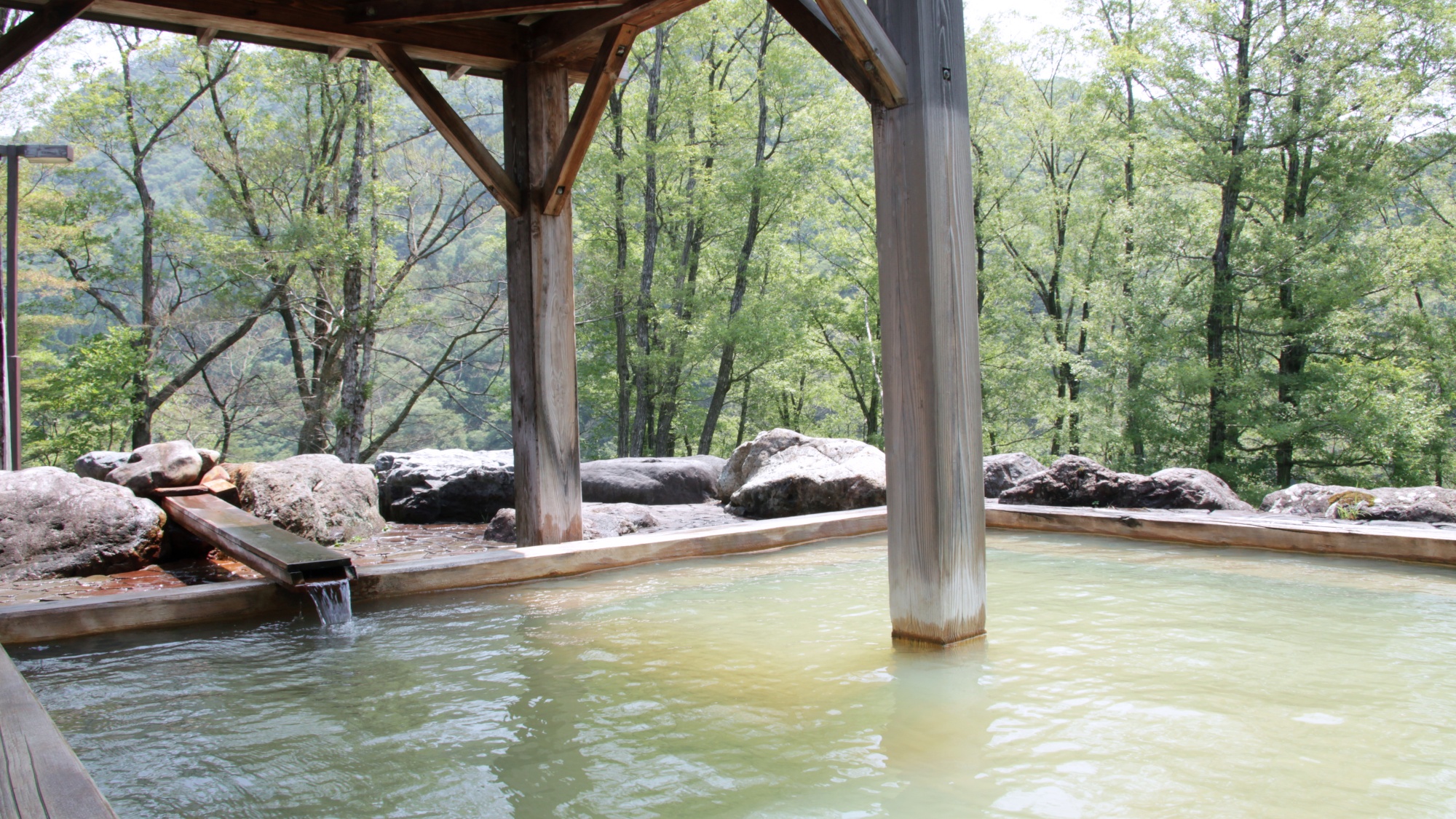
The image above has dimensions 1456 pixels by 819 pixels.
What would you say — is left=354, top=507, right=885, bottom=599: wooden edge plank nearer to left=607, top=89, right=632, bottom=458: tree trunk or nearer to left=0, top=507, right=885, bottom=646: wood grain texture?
left=0, top=507, right=885, bottom=646: wood grain texture

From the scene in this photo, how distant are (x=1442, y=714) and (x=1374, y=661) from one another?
557 millimetres

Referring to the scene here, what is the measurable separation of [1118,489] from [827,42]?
4654 millimetres

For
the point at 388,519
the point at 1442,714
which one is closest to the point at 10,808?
the point at 1442,714

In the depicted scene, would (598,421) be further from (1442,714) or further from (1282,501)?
(1442,714)

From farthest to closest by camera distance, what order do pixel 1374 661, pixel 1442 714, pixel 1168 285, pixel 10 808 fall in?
1. pixel 1168 285
2. pixel 1374 661
3. pixel 1442 714
4. pixel 10 808

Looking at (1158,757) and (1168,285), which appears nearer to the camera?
(1158,757)

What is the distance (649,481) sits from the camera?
28.2 feet

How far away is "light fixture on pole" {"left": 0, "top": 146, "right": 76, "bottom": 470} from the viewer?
25.7 ft

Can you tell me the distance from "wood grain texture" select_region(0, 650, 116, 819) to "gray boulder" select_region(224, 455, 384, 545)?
15.4ft

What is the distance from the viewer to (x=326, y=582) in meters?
4.04

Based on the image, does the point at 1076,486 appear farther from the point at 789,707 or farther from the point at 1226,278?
the point at 1226,278

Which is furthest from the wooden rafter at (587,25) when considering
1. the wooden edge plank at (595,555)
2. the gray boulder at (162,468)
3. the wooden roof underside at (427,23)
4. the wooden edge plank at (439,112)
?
the gray boulder at (162,468)

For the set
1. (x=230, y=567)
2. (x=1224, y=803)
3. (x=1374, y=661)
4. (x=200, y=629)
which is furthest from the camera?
(x=230, y=567)

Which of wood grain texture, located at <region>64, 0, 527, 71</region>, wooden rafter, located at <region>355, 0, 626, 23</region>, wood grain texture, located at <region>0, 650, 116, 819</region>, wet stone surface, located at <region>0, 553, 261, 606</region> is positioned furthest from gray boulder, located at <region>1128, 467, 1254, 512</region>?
wood grain texture, located at <region>0, 650, 116, 819</region>
